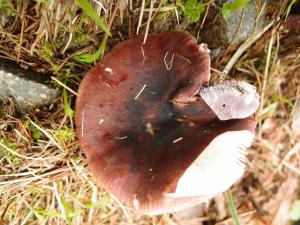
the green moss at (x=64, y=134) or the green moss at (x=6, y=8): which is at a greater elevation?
the green moss at (x=6, y=8)

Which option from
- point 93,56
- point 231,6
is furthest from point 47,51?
point 231,6

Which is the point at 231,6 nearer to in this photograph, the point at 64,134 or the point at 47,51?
the point at 47,51

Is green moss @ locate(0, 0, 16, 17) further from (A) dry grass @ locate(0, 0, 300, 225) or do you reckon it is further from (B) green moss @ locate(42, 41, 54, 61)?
(B) green moss @ locate(42, 41, 54, 61)

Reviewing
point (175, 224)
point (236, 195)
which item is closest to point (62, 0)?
point (175, 224)

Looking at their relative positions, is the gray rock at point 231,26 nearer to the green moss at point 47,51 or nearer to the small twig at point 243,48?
the small twig at point 243,48

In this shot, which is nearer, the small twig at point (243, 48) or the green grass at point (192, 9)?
the green grass at point (192, 9)

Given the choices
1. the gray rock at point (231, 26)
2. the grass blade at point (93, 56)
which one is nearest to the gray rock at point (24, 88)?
the grass blade at point (93, 56)

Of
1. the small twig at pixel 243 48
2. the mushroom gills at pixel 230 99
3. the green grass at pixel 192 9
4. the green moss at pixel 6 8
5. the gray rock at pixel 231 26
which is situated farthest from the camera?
the small twig at pixel 243 48
